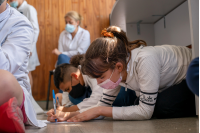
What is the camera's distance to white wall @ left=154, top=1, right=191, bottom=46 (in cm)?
183

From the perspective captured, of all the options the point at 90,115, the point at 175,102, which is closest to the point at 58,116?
the point at 90,115

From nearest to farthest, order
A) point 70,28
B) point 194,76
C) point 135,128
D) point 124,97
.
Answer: point 194,76 → point 135,128 → point 124,97 → point 70,28

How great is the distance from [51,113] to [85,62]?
37 cm

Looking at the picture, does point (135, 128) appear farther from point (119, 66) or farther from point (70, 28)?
point (70, 28)

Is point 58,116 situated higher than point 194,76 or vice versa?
point 194,76

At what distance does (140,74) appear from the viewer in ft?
3.50

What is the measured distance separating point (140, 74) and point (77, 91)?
2.08 feet

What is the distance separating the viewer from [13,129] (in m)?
0.68

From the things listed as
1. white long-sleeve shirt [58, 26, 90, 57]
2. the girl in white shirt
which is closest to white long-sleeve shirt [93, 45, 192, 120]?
the girl in white shirt

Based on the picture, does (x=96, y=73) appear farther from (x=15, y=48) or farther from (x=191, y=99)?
(x=191, y=99)

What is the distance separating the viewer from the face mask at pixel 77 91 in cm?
155

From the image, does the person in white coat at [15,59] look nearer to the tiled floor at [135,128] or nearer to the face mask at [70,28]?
the tiled floor at [135,128]

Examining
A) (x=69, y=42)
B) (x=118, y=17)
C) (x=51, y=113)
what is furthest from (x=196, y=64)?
(x=69, y=42)

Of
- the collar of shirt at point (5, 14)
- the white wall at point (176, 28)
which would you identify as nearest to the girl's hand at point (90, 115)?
the collar of shirt at point (5, 14)
